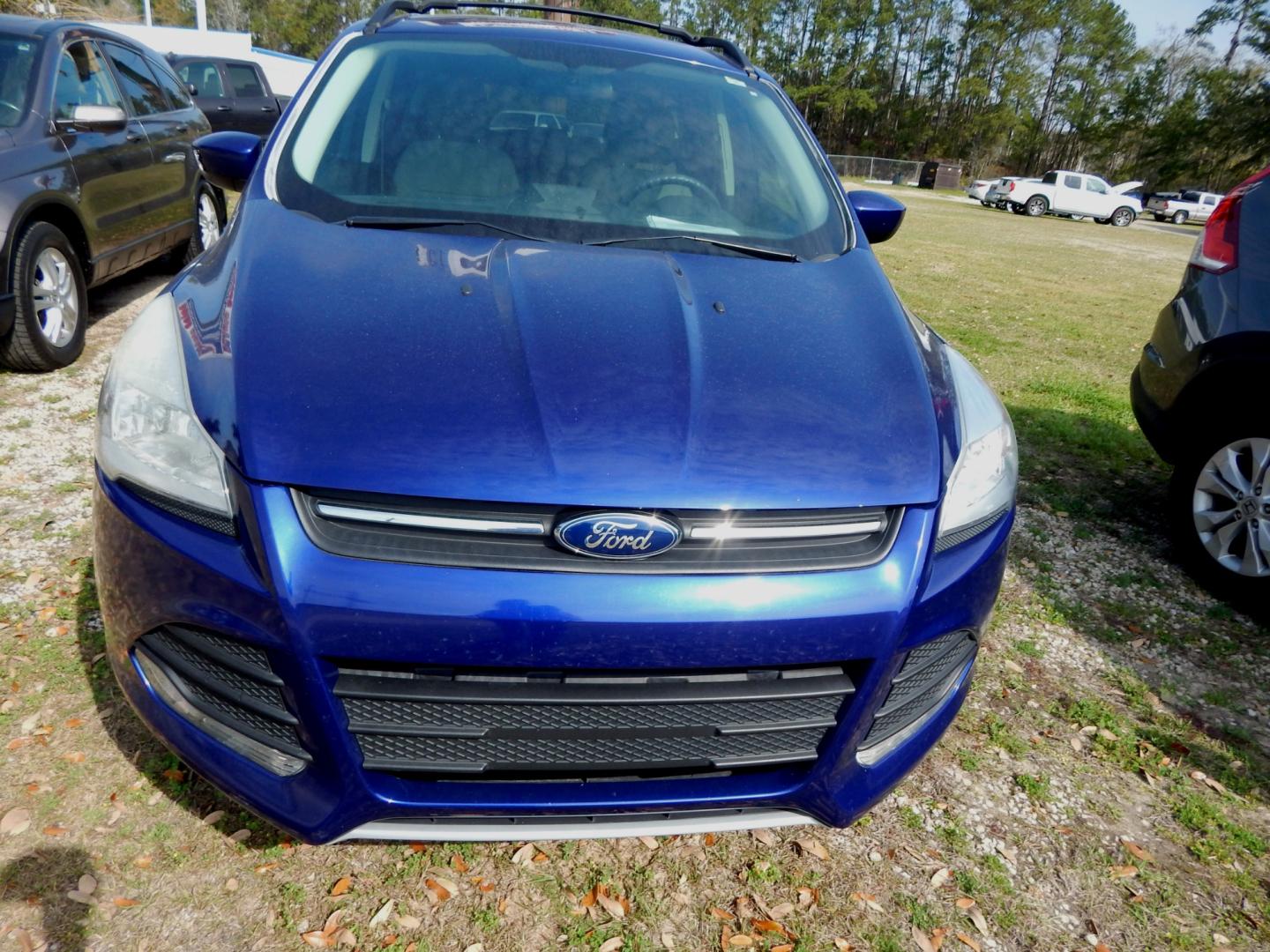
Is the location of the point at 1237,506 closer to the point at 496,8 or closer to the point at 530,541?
the point at 530,541

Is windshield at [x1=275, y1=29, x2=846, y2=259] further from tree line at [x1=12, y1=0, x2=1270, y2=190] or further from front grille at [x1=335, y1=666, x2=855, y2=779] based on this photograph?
tree line at [x1=12, y1=0, x2=1270, y2=190]

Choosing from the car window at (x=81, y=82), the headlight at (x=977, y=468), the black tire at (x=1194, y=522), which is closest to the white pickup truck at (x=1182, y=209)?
the black tire at (x=1194, y=522)

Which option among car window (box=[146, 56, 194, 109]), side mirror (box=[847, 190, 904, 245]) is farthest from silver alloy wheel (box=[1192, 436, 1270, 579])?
car window (box=[146, 56, 194, 109])

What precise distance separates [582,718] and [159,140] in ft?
19.7

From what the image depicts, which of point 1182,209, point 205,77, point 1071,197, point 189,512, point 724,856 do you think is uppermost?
point 205,77

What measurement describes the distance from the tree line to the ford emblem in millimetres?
60975

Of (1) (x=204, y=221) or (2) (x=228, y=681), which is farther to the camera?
Answer: (1) (x=204, y=221)

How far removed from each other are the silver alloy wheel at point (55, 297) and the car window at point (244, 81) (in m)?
10.1

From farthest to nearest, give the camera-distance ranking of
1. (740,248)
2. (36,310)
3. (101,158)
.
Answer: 1. (101,158)
2. (36,310)
3. (740,248)

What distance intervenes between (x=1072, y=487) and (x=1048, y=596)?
1.31 m

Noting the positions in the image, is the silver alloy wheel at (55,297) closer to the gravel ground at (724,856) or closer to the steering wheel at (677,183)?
the gravel ground at (724,856)

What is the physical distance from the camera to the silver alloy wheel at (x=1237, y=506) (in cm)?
340

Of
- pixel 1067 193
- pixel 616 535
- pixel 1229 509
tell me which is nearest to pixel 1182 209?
pixel 1067 193

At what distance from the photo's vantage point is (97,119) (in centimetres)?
474
